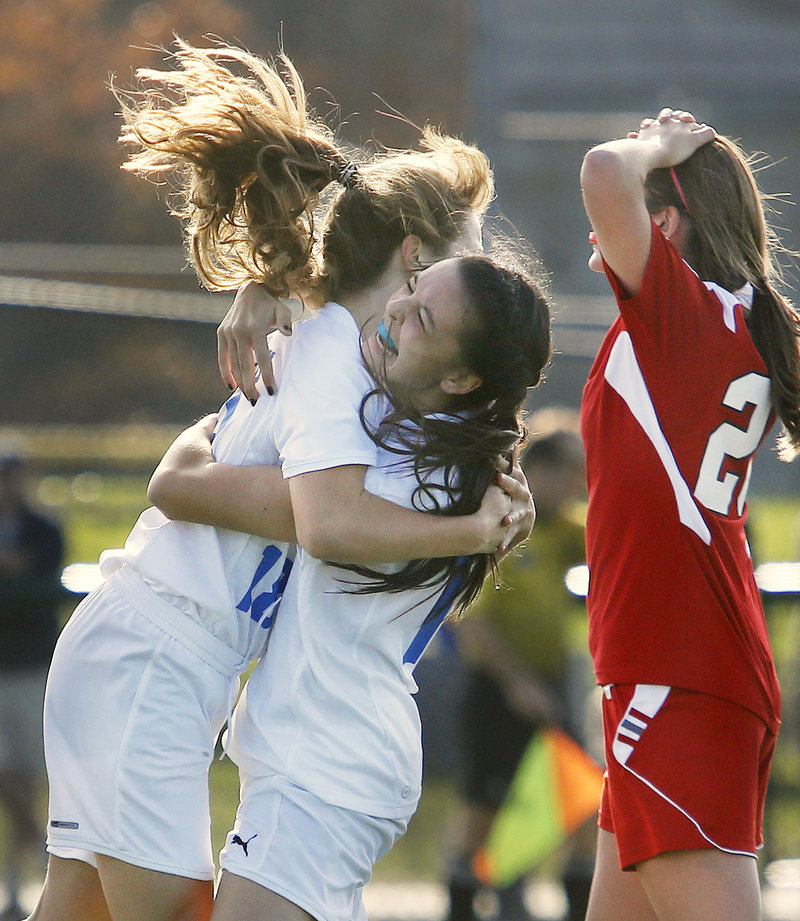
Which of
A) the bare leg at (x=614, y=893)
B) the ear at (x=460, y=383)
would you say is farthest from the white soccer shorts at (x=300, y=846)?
the ear at (x=460, y=383)

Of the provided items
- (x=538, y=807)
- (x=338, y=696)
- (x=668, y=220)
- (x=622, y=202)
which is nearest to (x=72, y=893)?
(x=338, y=696)

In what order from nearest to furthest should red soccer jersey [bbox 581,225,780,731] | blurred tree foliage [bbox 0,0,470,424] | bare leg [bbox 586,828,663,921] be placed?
red soccer jersey [bbox 581,225,780,731]
bare leg [bbox 586,828,663,921]
blurred tree foliage [bbox 0,0,470,424]

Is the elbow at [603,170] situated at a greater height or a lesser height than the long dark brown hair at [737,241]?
greater

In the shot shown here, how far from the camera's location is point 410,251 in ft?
7.54

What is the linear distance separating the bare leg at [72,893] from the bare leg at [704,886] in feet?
3.25

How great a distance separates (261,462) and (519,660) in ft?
8.83

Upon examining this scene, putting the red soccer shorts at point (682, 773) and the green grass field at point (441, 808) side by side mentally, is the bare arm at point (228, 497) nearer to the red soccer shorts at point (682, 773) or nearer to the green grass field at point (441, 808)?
the red soccer shorts at point (682, 773)

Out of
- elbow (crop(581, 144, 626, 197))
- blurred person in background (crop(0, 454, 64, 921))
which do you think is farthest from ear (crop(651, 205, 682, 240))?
blurred person in background (crop(0, 454, 64, 921))

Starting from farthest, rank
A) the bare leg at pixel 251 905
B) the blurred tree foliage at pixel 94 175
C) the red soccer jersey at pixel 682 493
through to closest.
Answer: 1. the blurred tree foliage at pixel 94 175
2. the red soccer jersey at pixel 682 493
3. the bare leg at pixel 251 905

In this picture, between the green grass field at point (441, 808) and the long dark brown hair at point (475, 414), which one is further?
the green grass field at point (441, 808)

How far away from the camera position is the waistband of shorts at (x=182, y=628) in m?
2.16

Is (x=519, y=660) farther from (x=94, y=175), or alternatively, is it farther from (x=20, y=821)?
(x=94, y=175)

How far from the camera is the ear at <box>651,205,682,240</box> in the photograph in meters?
2.51

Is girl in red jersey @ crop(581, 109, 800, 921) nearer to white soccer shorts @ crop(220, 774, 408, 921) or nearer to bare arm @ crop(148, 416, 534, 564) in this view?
bare arm @ crop(148, 416, 534, 564)
